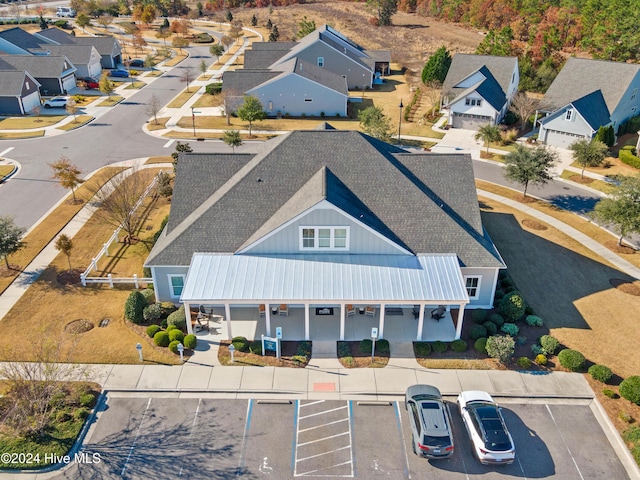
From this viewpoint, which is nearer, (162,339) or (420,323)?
(162,339)

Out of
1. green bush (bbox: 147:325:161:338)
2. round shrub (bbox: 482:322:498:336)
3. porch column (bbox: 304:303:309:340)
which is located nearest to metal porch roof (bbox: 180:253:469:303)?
porch column (bbox: 304:303:309:340)

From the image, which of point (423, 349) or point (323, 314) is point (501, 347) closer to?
point (423, 349)

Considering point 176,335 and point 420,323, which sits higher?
point 420,323

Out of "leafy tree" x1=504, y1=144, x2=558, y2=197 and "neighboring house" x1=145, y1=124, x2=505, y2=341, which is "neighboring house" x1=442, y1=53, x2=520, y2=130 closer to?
"leafy tree" x1=504, y1=144, x2=558, y2=197

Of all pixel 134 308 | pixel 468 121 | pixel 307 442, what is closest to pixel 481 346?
pixel 307 442

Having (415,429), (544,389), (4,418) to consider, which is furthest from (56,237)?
(544,389)

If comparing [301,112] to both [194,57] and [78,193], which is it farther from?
[194,57]
